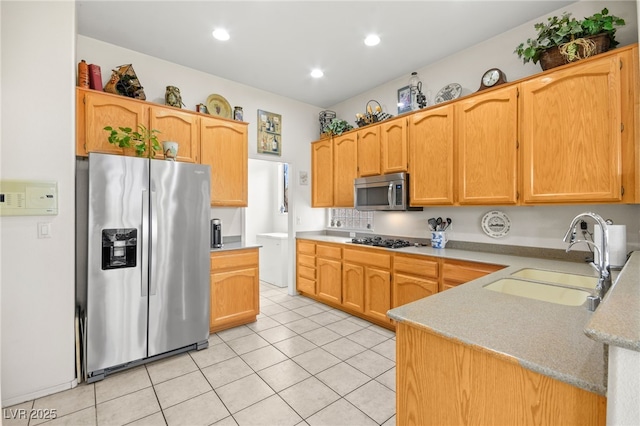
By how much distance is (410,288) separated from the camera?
2.87 m

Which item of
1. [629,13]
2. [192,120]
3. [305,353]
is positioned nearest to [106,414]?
[305,353]

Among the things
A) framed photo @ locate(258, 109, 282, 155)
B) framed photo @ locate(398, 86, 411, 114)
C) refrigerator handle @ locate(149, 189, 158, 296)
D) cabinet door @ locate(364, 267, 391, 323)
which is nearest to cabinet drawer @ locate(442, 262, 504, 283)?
cabinet door @ locate(364, 267, 391, 323)

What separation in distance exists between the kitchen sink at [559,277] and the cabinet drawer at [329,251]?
2060mm

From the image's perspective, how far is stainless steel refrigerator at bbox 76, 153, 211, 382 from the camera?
2184 mm

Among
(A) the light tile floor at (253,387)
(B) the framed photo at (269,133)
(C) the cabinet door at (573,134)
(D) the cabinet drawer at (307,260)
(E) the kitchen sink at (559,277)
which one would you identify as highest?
(B) the framed photo at (269,133)

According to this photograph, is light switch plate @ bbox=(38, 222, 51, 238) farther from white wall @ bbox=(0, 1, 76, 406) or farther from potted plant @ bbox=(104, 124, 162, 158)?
potted plant @ bbox=(104, 124, 162, 158)

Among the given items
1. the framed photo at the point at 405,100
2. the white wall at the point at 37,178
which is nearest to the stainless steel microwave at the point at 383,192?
the framed photo at the point at 405,100

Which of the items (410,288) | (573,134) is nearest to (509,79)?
(573,134)

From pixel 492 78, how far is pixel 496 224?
1.37 m

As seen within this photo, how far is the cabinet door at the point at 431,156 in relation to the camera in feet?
9.23

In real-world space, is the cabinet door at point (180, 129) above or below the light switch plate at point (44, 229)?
above

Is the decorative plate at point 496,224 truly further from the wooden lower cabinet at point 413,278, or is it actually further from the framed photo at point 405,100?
the framed photo at point 405,100

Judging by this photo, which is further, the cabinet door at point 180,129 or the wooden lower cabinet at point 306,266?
the wooden lower cabinet at point 306,266

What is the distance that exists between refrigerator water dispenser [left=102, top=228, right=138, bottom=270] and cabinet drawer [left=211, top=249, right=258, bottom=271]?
2.64 ft
